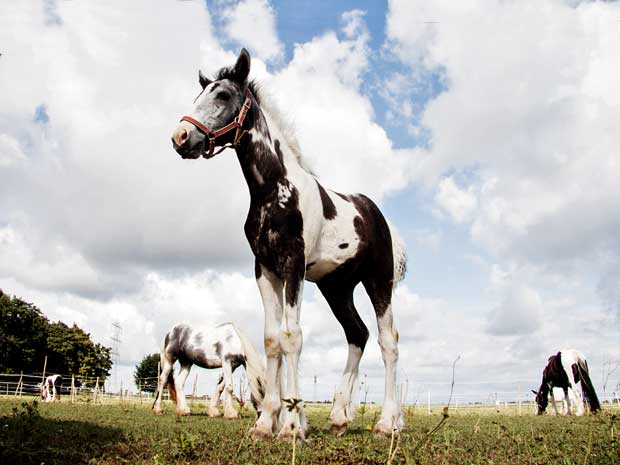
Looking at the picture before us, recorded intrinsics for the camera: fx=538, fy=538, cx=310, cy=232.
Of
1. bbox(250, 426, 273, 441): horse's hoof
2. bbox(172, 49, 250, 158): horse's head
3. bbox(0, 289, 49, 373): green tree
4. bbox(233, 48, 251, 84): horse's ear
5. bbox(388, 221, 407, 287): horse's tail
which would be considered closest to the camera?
bbox(250, 426, 273, 441): horse's hoof

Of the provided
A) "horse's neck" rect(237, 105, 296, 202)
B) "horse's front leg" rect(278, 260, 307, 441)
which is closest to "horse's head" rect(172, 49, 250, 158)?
"horse's neck" rect(237, 105, 296, 202)

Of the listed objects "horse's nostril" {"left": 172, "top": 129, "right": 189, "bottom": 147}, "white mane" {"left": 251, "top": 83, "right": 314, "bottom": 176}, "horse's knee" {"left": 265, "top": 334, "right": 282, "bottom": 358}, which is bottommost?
"horse's knee" {"left": 265, "top": 334, "right": 282, "bottom": 358}

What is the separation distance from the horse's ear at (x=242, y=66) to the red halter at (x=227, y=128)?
0.16 meters

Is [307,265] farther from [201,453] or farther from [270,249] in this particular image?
[201,453]

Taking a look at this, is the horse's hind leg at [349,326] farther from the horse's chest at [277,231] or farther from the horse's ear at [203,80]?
the horse's ear at [203,80]

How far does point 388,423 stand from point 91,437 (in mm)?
3197

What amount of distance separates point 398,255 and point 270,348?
110 inches

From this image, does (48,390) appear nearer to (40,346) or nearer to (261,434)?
(261,434)

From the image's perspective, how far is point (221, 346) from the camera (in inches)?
616

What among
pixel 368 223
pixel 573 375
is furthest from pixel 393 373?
pixel 573 375

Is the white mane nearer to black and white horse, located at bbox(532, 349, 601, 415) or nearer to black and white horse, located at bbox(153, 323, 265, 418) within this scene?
black and white horse, located at bbox(153, 323, 265, 418)

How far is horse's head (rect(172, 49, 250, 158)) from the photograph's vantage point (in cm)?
544

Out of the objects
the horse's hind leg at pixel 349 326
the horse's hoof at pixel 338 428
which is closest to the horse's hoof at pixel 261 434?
the horse's hoof at pixel 338 428

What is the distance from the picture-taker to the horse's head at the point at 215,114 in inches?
214
